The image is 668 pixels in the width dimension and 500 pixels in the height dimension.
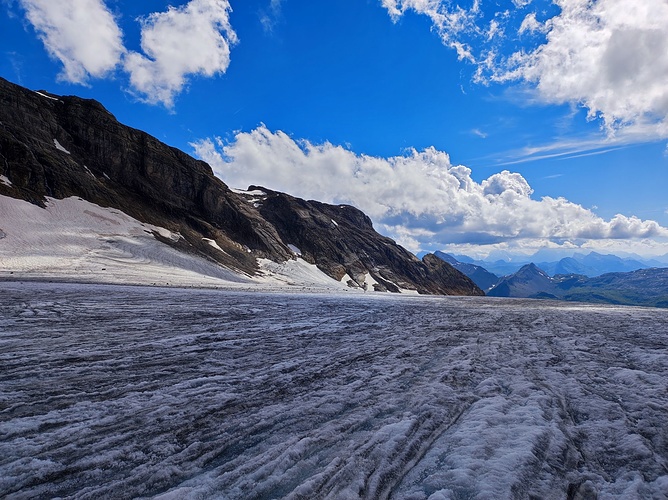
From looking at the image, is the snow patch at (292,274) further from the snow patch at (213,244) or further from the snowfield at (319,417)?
the snowfield at (319,417)

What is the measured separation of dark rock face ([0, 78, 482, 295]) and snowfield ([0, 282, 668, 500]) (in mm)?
47111

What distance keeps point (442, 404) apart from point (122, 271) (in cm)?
3628

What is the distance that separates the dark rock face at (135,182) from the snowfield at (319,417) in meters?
47.1

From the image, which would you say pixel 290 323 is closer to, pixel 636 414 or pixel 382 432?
pixel 382 432

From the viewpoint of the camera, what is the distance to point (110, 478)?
362cm

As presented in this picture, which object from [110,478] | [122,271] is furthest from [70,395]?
[122,271]

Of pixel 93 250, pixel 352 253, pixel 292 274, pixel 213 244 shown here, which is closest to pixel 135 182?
pixel 213 244

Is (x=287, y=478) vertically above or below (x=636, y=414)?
below

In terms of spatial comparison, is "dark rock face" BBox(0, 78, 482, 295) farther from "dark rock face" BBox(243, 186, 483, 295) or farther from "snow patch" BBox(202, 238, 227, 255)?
"snow patch" BBox(202, 238, 227, 255)

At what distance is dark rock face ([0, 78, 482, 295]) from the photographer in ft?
166

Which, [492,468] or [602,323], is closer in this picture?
[492,468]

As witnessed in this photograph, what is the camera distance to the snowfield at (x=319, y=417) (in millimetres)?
3654

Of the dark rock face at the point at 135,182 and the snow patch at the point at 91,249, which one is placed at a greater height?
the dark rock face at the point at 135,182

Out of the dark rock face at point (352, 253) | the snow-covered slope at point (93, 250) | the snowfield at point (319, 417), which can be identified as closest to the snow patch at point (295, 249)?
the dark rock face at point (352, 253)
